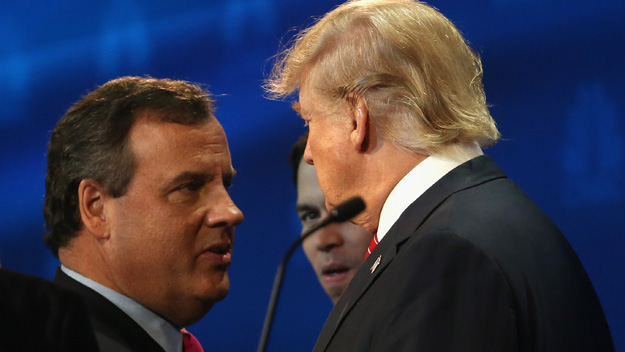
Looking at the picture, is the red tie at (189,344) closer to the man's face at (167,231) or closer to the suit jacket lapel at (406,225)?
the man's face at (167,231)

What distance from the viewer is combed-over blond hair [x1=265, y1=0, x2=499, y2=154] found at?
1.51 m

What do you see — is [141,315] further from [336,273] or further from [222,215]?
Answer: [336,273]

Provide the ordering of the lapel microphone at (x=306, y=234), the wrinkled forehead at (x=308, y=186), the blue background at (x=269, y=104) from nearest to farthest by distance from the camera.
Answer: the lapel microphone at (x=306, y=234) → the blue background at (x=269, y=104) → the wrinkled forehead at (x=308, y=186)

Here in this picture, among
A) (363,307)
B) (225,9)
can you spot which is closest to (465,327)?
(363,307)

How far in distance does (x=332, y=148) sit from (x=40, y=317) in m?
0.70

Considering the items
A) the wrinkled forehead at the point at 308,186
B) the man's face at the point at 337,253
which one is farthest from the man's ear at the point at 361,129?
the wrinkled forehead at the point at 308,186

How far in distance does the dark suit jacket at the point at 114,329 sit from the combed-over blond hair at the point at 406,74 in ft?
2.00

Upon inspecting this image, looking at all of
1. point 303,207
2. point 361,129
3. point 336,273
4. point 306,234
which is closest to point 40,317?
point 306,234

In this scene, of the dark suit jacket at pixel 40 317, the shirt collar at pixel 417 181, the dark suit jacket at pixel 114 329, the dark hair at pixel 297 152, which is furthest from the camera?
the dark hair at pixel 297 152

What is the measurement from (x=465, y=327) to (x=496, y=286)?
0.26 ft

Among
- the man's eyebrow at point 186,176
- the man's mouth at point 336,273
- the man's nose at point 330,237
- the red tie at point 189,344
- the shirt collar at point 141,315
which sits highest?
the man's eyebrow at point 186,176

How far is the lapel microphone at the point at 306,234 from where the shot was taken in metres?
1.36

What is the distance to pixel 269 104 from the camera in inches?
112

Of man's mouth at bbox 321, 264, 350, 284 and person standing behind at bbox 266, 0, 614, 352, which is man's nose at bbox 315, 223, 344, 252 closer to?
man's mouth at bbox 321, 264, 350, 284
